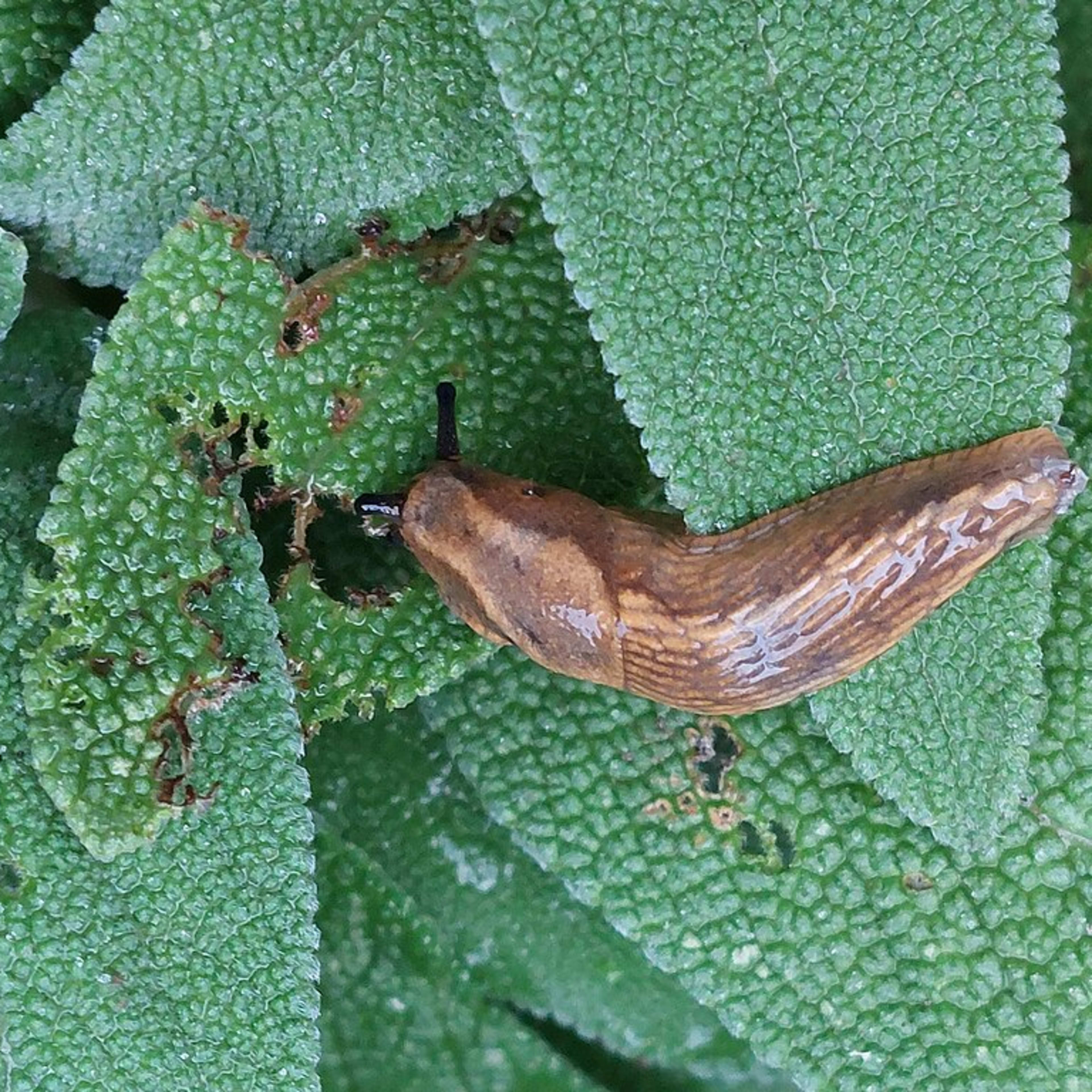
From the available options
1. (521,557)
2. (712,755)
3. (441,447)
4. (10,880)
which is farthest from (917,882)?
(10,880)

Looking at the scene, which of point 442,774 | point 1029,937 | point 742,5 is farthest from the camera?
point 442,774

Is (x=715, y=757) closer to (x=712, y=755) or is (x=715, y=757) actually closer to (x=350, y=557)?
(x=712, y=755)

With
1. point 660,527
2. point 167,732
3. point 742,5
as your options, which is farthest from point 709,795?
point 742,5

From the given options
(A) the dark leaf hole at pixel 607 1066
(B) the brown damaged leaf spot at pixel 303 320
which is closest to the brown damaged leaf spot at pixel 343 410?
(B) the brown damaged leaf spot at pixel 303 320

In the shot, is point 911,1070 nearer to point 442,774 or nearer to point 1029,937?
point 1029,937

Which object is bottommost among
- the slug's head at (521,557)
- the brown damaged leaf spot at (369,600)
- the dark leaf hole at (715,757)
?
the dark leaf hole at (715,757)

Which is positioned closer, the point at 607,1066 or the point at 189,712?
the point at 189,712

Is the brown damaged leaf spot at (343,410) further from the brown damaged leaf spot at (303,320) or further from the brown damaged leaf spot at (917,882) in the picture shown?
the brown damaged leaf spot at (917,882)
